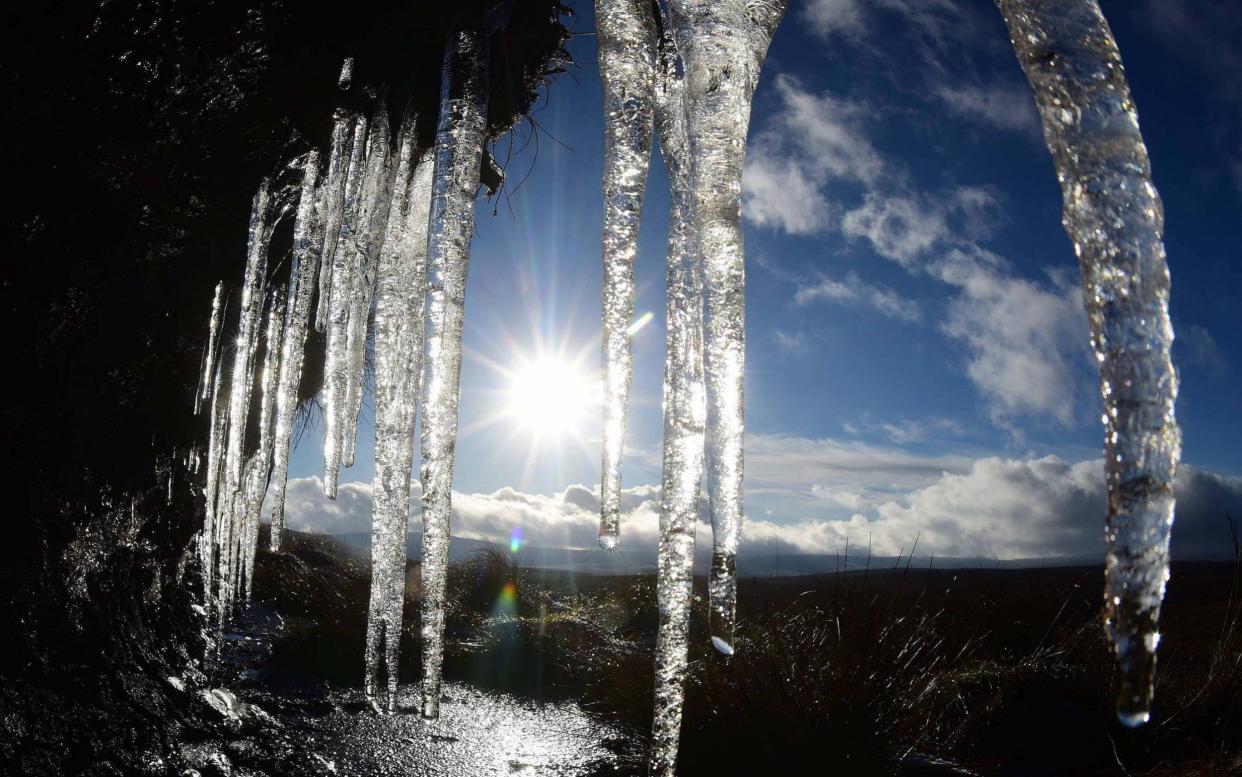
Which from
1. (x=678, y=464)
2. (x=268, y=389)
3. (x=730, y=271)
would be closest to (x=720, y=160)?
(x=730, y=271)

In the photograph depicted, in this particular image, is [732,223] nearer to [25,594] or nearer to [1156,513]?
[1156,513]

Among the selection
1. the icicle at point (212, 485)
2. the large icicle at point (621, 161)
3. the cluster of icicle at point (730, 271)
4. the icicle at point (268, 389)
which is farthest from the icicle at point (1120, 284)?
the icicle at point (268, 389)

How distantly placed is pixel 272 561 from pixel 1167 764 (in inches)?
328

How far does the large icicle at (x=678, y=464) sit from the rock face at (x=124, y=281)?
4.44ft

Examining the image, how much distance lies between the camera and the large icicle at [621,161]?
1.99m

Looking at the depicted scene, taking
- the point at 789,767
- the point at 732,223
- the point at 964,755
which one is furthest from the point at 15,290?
the point at 964,755

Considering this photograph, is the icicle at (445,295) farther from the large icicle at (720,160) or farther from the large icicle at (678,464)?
the large icicle at (720,160)

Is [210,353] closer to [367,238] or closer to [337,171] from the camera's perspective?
[367,238]


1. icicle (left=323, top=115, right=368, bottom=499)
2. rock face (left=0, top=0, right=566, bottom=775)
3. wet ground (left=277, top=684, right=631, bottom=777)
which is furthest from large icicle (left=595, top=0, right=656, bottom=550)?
icicle (left=323, top=115, right=368, bottom=499)

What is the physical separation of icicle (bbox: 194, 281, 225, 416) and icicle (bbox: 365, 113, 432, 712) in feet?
2.41

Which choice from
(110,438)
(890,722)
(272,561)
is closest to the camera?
(110,438)

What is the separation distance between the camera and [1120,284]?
2.88ft

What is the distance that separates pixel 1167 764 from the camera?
102 inches

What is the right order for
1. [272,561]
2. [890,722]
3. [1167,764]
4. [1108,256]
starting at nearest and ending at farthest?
1. [1108,256]
2. [1167,764]
3. [890,722]
4. [272,561]
